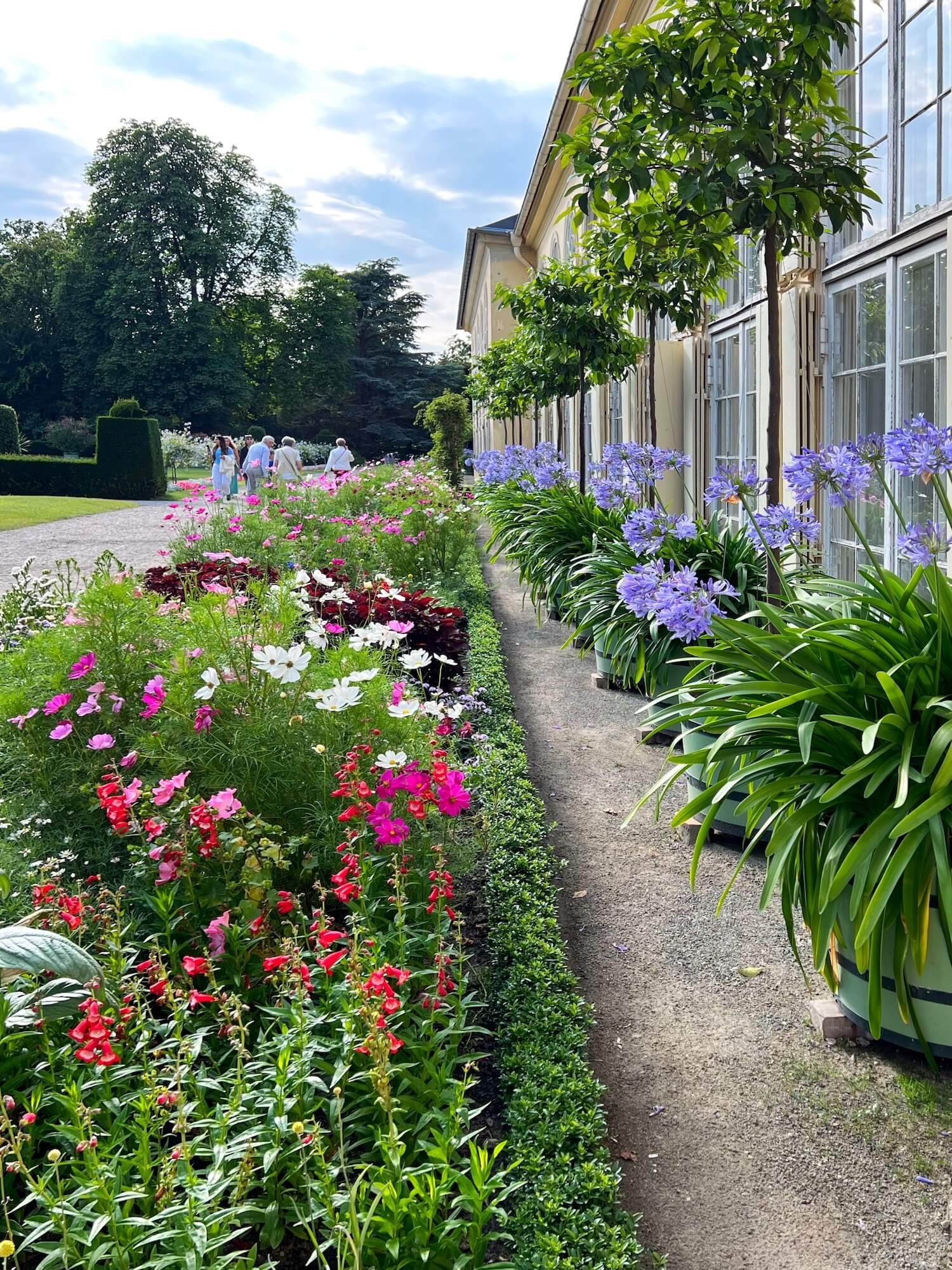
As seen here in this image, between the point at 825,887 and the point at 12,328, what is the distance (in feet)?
166

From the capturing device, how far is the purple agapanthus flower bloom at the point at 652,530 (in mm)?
4676

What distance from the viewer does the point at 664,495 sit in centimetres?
1053

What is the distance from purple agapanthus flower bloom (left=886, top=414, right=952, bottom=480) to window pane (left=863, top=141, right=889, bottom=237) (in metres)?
3.23

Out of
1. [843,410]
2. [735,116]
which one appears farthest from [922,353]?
[735,116]

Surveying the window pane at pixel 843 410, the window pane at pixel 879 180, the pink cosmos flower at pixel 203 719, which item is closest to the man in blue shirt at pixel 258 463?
the window pane at pixel 843 410

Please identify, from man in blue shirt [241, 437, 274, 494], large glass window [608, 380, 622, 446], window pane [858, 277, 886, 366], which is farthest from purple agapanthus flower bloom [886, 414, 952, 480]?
man in blue shirt [241, 437, 274, 494]

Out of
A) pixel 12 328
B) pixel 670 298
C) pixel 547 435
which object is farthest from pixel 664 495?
pixel 12 328

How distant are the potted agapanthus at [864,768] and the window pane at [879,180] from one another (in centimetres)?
325

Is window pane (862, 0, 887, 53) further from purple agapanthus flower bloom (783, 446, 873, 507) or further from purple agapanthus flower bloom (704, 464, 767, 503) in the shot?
purple agapanthus flower bloom (783, 446, 873, 507)

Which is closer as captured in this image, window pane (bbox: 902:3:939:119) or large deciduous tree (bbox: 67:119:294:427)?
window pane (bbox: 902:3:939:119)

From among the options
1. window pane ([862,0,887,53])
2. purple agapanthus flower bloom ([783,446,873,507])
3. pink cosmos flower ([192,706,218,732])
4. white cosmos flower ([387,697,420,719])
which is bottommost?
pink cosmos flower ([192,706,218,732])

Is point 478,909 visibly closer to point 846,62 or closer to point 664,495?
point 846,62

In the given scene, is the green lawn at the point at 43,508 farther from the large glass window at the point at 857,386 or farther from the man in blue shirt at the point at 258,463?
the large glass window at the point at 857,386

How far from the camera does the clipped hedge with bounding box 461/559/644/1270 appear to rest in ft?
6.13
